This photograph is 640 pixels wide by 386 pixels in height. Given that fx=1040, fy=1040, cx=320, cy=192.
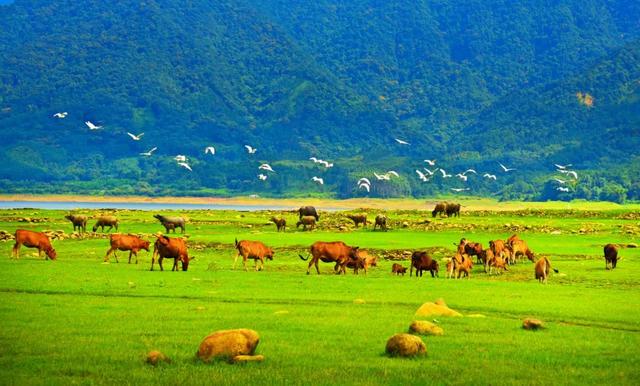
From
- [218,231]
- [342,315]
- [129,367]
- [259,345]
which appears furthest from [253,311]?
[218,231]

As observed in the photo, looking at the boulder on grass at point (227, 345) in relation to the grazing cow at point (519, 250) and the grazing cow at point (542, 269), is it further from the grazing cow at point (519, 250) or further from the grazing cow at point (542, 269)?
the grazing cow at point (519, 250)

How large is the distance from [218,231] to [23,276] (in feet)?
110

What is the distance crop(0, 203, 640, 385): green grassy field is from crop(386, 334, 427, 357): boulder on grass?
0.69 feet

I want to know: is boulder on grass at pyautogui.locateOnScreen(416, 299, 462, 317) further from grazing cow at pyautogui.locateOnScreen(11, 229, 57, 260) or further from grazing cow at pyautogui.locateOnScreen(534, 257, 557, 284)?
grazing cow at pyautogui.locateOnScreen(11, 229, 57, 260)

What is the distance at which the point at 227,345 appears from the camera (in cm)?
1841

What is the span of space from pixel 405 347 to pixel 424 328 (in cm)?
271

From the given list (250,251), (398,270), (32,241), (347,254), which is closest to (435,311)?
(347,254)

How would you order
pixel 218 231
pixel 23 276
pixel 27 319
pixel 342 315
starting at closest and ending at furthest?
pixel 27 319, pixel 342 315, pixel 23 276, pixel 218 231

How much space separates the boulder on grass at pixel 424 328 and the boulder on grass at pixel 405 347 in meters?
2.32

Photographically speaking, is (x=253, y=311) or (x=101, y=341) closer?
(x=101, y=341)

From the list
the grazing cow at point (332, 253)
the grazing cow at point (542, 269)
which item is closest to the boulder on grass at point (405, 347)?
the grazing cow at point (542, 269)

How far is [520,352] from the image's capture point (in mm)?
19734

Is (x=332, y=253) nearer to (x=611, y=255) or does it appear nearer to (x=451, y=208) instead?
(x=611, y=255)

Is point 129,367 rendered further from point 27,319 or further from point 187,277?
point 187,277
